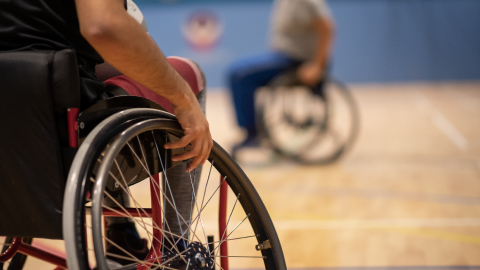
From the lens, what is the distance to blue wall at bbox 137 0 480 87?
26.3ft

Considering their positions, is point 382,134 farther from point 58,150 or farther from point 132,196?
point 58,150

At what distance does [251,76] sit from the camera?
3.02m

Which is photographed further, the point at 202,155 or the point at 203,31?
the point at 203,31

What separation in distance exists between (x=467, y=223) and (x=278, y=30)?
5.53 ft

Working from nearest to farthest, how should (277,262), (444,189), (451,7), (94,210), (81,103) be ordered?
(94,210) → (81,103) → (277,262) → (444,189) → (451,7)

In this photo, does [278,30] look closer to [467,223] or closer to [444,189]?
[444,189]

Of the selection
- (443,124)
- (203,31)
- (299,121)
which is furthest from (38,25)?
(203,31)

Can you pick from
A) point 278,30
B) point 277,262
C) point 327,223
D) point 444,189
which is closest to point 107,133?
point 277,262

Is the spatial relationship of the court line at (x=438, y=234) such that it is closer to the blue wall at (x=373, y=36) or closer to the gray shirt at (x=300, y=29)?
the gray shirt at (x=300, y=29)

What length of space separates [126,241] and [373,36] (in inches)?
308

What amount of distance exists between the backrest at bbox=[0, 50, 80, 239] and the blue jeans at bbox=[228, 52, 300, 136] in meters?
2.38

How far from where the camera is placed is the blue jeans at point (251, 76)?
9.87 feet

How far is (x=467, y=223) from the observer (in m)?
1.93

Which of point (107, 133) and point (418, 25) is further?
point (418, 25)
